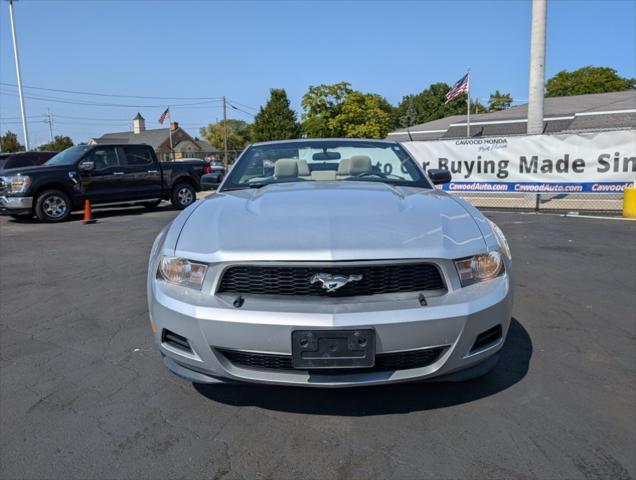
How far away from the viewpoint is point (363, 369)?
7.39 feet

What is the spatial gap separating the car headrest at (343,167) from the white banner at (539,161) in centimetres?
977

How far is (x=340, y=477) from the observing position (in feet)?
6.98

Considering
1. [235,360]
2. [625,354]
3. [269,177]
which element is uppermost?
[269,177]

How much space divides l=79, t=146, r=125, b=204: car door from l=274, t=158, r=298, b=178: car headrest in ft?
31.1

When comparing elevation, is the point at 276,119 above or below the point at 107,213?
above

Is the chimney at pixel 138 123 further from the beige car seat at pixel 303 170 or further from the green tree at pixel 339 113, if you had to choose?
the beige car seat at pixel 303 170

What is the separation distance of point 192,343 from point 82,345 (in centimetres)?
180

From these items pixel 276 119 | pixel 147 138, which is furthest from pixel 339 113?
pixel 147 138

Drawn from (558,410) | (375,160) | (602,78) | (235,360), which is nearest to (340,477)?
(235,360)

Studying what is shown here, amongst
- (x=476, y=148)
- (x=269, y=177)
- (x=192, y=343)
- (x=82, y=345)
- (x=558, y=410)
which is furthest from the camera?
(x=476, y=148)

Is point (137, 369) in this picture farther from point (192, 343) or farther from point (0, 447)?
point (192, 343)

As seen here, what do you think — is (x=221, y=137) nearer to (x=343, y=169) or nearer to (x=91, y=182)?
(x=91, y=182)

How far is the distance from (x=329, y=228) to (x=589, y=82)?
6809 cm

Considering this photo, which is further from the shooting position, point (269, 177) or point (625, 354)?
point (269, 177)
